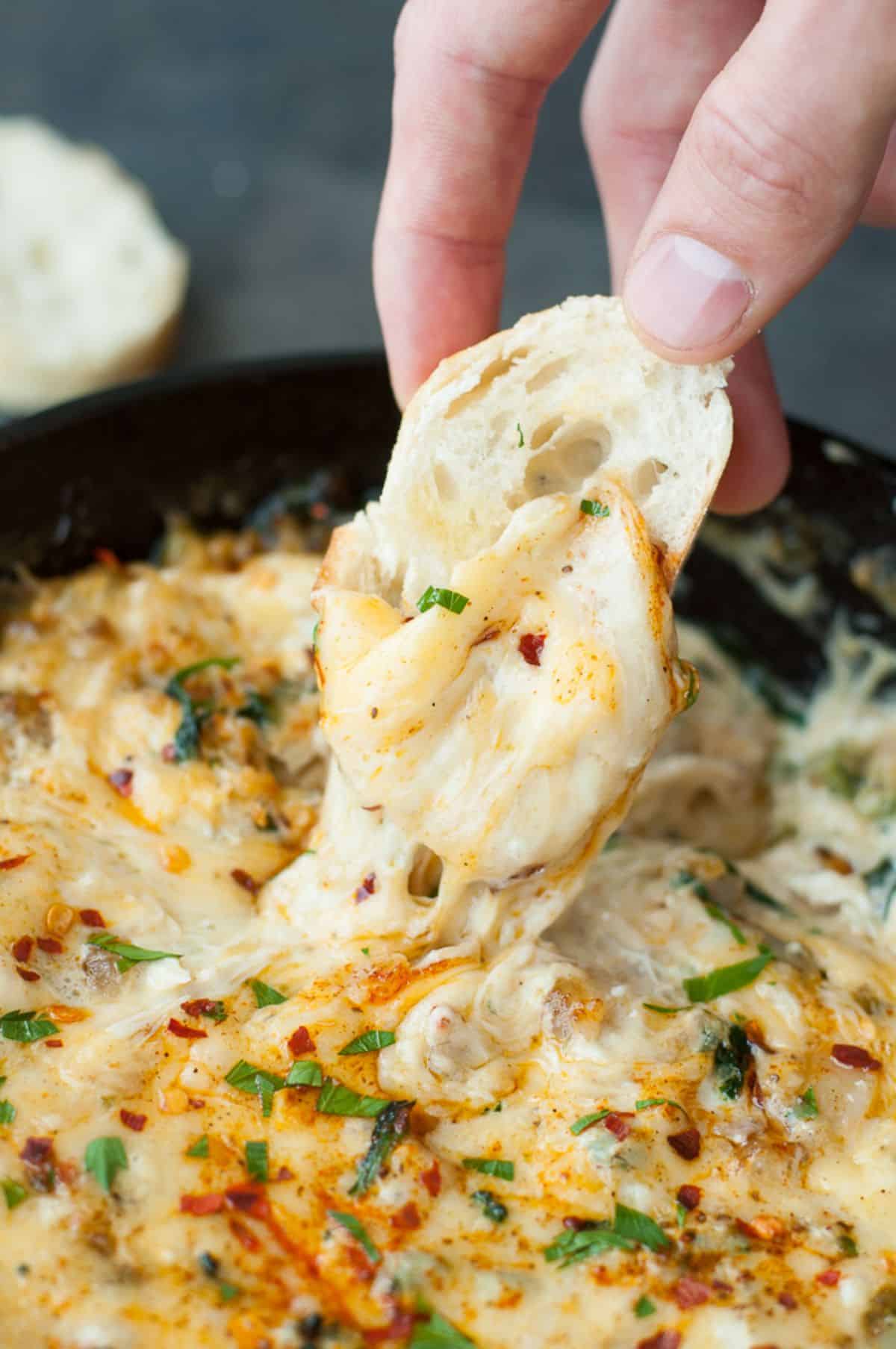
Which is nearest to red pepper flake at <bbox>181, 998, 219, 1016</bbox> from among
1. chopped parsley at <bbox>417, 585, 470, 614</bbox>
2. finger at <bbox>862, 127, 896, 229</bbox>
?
chopped parsley at <bbox>417, 585, 470, 614</bbox>

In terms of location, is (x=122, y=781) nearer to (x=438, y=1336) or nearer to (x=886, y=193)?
(x=438, y=1336)

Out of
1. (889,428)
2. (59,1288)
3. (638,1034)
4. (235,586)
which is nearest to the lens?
(59,1288)

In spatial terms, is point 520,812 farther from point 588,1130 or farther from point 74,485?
point 74,485

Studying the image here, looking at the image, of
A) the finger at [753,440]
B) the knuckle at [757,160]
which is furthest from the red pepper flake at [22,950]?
the finger at [753,440]

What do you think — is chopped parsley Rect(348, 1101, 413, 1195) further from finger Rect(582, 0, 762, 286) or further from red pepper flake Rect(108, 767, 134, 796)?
finger Rect(582, 0, 762, 286)

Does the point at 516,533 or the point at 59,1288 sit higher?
the point at 516,533

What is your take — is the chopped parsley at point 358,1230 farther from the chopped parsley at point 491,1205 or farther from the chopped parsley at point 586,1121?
the chopped parsley at point 586,1121

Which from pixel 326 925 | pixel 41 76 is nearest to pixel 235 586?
pixel 326 925

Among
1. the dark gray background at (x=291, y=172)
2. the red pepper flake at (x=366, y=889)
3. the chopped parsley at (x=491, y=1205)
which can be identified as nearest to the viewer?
the chopped parsley at (x=491, y=1205)
